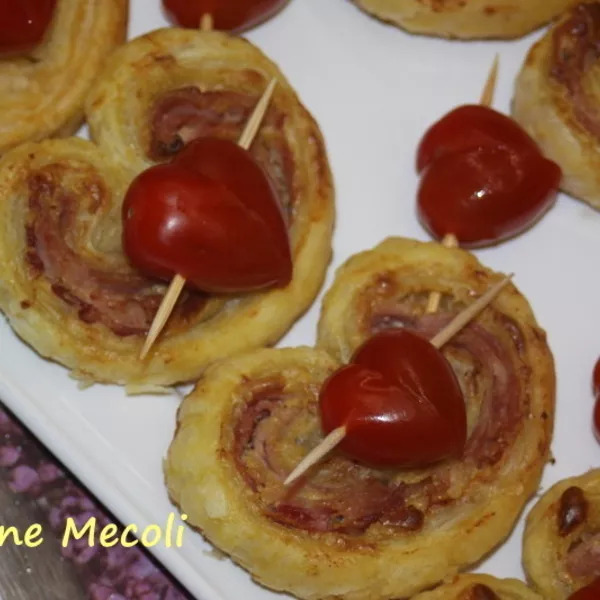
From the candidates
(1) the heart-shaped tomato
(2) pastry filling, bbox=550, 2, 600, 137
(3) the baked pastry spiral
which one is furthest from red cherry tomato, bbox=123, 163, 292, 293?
(2) pastry filling, bbox=550, 2, 600, 137

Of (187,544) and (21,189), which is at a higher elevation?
(21,189)

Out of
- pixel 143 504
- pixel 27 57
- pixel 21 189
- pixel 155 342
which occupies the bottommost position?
pixel 143 504

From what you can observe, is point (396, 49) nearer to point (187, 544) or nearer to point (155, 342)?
point (155, 342)

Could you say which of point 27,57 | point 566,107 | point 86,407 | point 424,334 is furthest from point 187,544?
point 566,107

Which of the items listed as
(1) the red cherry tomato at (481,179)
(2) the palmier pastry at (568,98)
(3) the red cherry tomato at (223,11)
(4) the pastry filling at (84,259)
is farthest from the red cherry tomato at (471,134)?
(4) the pastry filling at (84,259)

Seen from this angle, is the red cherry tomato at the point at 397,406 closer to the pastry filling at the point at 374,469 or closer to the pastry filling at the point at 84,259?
the pastry filling at the point at 374,469

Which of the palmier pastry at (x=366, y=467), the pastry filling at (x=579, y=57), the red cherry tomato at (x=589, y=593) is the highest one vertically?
the pastry filling at (x=579, y=57)

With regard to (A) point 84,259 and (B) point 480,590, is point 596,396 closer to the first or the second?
(B) point 480,590
